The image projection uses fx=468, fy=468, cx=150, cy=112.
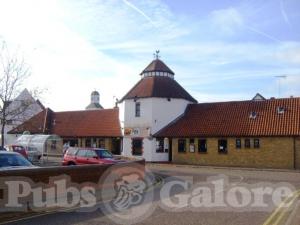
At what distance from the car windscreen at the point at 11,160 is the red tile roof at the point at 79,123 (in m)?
35.7

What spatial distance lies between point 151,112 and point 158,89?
2835mm

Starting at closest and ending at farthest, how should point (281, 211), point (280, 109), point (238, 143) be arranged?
1. point (281, 211)
2. point (238, 143)
3. point (280, 109)

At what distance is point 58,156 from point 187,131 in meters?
14.7

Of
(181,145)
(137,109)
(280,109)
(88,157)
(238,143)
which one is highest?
(137,109)

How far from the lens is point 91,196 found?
58.8 ft

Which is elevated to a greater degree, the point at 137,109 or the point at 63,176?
the point at 137,109

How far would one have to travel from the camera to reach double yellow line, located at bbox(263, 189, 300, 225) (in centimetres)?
1251

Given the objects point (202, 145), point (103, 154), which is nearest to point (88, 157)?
point (103, 154)

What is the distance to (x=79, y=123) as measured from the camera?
59875mm

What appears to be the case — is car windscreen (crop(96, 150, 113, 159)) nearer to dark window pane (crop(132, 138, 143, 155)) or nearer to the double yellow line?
the double yellow line

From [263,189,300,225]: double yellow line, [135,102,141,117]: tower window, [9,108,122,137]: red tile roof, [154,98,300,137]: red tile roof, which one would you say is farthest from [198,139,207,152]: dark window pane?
[263,189,300,225]: double yellow line

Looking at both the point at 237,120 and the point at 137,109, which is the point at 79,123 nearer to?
the point at 137,109

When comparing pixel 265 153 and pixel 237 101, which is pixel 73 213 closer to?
pixel 265 153

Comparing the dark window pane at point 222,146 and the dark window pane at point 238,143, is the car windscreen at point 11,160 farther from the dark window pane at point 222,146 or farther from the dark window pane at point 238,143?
the dark window pane at point 222,146
